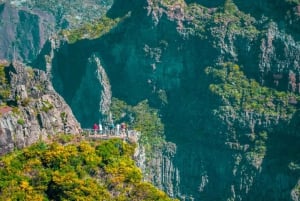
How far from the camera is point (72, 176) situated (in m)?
73.9

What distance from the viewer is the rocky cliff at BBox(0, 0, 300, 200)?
151 meters

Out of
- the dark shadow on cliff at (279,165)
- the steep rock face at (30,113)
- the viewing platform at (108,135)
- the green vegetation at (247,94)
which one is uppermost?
the green vegetation at (247,94)

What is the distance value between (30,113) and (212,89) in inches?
2671

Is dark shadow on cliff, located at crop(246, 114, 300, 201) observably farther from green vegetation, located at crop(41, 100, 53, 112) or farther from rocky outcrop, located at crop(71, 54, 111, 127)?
green vegetation, located at crop(41, 100, 53, 112)

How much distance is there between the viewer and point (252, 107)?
153625 millimetres

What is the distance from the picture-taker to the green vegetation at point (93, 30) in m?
179

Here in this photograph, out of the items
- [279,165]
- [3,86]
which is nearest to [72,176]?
[3,86]

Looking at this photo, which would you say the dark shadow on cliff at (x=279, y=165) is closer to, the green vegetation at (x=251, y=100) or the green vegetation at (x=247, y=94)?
the green vegetation at (x=251, y=100)

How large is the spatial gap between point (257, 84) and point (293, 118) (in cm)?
841

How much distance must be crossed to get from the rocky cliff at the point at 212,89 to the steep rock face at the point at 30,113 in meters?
51.5

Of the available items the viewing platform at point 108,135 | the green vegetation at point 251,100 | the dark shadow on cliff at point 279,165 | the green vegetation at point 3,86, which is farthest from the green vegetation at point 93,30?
the green vegetation at point 3,86

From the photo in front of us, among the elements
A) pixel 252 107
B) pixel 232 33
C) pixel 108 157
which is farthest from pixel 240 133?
pixel 108 157

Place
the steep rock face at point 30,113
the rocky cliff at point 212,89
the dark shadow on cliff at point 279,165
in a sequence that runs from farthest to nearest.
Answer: the rocky cliff at point 212,89
the dark shadow on cliff at point 279,165
the steep rock face at point 30,113

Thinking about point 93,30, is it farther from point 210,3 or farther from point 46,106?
point 46,106
